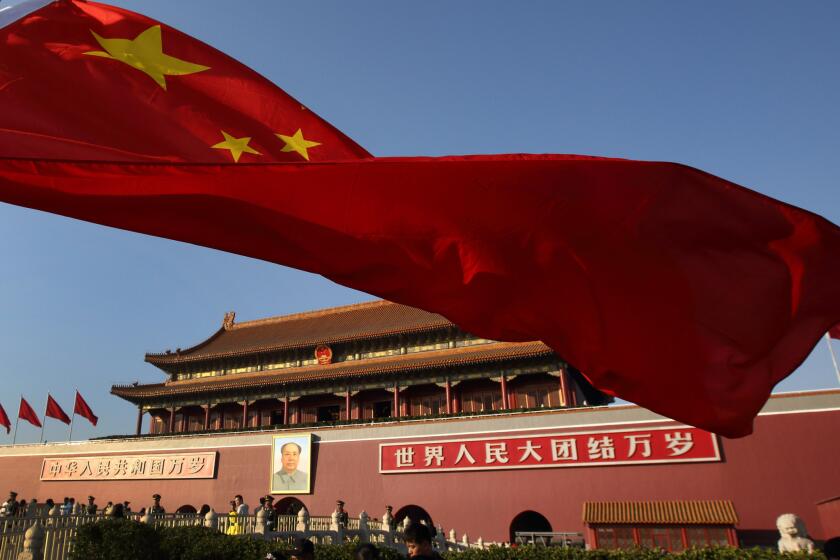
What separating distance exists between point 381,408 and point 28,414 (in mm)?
16075

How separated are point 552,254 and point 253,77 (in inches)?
113

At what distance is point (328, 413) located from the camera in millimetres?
25297

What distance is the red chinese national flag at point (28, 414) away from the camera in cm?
2633

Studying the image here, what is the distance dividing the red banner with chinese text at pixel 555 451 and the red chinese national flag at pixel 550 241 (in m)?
13.6

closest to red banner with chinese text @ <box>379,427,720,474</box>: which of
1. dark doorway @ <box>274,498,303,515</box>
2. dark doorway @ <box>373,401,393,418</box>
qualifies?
dark doorway @ <box>274,498,303,515</box>

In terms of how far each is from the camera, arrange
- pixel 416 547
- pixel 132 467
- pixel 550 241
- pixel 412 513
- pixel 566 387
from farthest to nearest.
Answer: pixel 132 467 < pixel 566 387 < pixel 412 513 < pixel 416 547 < pixel 550 241

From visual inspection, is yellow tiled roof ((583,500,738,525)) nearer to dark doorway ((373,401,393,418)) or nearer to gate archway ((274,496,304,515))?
gate archway ((274,496,304,515))

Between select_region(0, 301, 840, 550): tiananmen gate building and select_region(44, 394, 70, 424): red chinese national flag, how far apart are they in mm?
1215

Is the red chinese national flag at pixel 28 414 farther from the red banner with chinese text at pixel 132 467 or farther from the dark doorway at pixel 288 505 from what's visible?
the dark doorway at pixel 288 505

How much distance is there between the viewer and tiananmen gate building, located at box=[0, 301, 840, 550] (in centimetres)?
1446

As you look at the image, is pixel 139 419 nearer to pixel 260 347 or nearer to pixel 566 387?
pixel 260 347

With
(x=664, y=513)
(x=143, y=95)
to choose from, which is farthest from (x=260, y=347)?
(x=143, y=95)

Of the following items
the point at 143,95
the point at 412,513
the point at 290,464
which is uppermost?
the point at 143,95

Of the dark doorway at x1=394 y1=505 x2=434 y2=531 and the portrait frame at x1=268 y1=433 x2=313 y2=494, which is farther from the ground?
the portrait frame at x1=268 y1=433 x2=313 y2=494
